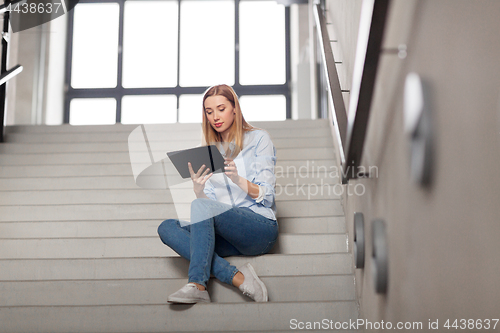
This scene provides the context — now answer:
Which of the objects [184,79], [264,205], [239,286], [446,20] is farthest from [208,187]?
[184,79]

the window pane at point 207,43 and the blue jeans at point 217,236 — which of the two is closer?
the blue jeans at point 217,236

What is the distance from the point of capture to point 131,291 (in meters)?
1.83

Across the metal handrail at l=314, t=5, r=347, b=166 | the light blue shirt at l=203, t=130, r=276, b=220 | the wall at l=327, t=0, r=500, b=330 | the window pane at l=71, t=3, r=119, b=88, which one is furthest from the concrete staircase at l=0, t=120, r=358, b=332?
the window pane at l=71, t=3, r=119, b=88

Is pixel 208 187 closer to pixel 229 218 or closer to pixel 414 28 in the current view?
pixel 229 218

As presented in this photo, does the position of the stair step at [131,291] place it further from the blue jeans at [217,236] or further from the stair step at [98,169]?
the stair step at [98,169]

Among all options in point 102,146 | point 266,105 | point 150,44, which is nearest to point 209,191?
point 102,146

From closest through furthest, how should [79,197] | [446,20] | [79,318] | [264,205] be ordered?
[446,20] → [79,318] → [264,205] → [79,197]

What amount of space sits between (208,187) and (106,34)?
4832 mm

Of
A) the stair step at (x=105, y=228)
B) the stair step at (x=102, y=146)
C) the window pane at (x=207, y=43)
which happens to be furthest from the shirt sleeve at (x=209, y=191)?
the window pane at (x=207, y=43)

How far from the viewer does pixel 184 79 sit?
6090mm

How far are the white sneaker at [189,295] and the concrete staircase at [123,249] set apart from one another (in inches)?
1.1

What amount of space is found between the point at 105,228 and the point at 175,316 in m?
0.89

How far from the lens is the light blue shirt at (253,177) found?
6.26 ft

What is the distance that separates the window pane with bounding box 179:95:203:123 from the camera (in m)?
5.98
